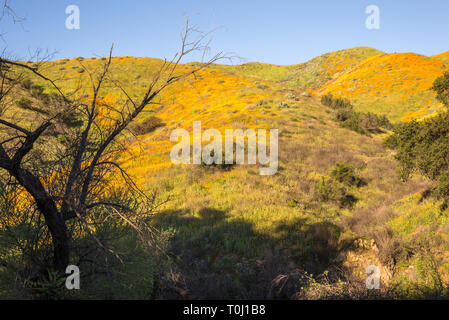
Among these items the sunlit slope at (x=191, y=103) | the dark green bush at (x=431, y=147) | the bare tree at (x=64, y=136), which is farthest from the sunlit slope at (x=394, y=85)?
the bare tree at (x=64, y=136)

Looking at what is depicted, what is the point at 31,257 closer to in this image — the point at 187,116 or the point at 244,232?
the point at 244,232

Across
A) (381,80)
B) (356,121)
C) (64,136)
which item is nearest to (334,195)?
(64,136)

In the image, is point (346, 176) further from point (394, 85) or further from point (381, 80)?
point (381, 80)

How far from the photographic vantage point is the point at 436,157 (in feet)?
23.3

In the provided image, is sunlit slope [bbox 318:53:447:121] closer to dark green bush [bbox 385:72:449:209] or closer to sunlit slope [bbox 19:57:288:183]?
sunlit slope [bbox 19:57:288:183]

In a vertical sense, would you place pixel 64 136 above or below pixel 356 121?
below

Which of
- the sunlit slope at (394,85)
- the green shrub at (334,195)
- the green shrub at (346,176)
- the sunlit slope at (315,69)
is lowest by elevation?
the green shrub at (334,195)

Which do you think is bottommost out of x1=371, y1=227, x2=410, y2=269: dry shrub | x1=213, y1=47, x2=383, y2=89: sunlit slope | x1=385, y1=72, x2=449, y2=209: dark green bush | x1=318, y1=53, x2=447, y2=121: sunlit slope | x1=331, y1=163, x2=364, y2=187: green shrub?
x1=371, y1=227, x2=410, y2=269: dry shrub

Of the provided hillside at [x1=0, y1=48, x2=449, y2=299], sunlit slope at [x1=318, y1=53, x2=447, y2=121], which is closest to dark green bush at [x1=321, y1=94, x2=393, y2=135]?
hillside at [x1=0, y1=48, x2=449, y2=299]

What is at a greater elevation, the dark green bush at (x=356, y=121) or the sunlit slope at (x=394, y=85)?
the sunlit slope at (x=394, y=85)

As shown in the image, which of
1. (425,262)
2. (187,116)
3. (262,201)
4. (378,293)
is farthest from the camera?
(187,116)

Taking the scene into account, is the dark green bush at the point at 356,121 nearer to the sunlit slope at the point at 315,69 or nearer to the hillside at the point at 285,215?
the hillside at the point at 285,215

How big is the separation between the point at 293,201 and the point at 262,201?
124cm
